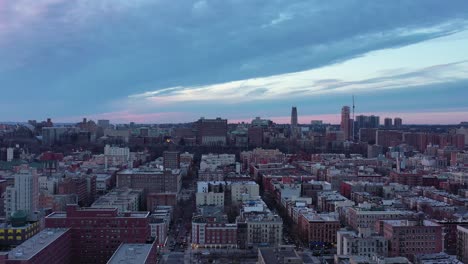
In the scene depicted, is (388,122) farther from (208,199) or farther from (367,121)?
(208,199)

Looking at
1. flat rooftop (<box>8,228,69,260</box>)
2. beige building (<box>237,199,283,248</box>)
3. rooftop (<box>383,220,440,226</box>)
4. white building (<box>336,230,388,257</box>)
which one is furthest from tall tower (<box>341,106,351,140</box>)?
flat rooftop (<box>8,228,69,260</box>)

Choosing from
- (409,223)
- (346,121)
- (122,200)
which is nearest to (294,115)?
(346,121)

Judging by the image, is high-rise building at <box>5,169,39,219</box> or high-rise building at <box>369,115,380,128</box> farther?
high-rise building at <box>369,115,380,128</box>

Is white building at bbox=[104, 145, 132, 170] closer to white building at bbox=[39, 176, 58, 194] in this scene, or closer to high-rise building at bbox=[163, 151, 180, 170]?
high-rise building at bbox=[163, 151, 180, 170]

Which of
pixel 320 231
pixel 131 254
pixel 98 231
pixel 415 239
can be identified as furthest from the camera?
pixel 320 231

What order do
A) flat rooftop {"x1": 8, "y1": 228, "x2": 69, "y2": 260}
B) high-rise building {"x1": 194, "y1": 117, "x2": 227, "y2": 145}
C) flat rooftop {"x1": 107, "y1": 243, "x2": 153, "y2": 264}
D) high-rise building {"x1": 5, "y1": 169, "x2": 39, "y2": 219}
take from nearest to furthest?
flat rooftop {"x1": 8, "y1": 228, "x2": 69, "y2": 260} → flat rooftop {"x1": 107, "y1": 243, "x2": 153, "y2": 264} → high-rise building {"x1": 5, "y1": 169, "x2": 39, "y2": 219} → high-rise building {"x1": 194, "y1": 117, "x2": 227, "y2": 145}

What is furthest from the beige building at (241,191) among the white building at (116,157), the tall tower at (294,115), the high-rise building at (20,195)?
the tall tower at (294,115)
